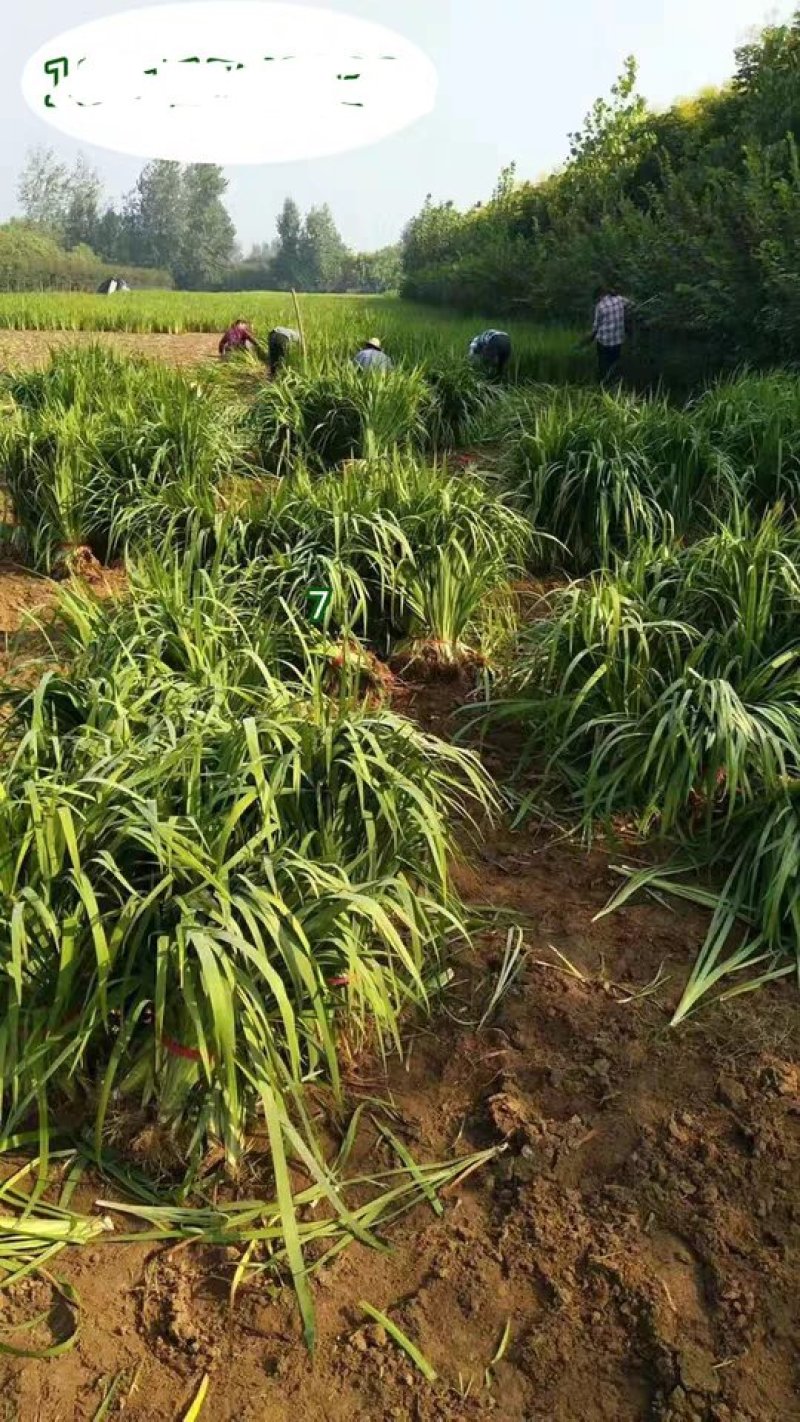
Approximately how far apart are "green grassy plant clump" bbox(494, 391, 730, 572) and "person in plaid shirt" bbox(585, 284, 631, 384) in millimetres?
4528

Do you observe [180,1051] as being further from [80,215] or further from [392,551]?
[80,215]

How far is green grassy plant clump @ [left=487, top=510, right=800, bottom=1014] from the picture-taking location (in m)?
2.11

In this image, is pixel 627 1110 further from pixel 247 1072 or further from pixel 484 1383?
pixel 247 1072

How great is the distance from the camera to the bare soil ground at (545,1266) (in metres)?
1.27

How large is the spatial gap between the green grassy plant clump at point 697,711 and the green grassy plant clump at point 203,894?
49 cm

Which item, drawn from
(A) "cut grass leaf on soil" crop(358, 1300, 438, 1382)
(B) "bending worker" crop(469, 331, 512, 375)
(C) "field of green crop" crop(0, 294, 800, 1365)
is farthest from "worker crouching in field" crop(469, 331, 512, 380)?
(A) "cut grass leaf on soil" crop(358, 1300, 438, 1382)

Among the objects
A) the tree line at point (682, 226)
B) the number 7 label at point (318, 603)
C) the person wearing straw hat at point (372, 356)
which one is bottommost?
the number 7 label at point (318, 603)

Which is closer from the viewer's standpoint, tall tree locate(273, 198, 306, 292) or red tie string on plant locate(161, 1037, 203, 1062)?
red tie string on plant locate(161, 1037, 203, 1062)

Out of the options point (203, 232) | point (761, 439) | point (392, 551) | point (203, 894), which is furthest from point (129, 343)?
point (203, 232)

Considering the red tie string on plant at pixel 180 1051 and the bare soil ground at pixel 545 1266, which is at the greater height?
the red tie string on plant at pixel 180 1051

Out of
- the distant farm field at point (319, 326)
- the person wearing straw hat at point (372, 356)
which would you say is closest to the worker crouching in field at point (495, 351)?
the distant farm field at point (319, 326)

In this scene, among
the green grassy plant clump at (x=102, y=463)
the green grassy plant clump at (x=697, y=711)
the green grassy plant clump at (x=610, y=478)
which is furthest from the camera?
the green grassy plant clump at (x=102, y=463)

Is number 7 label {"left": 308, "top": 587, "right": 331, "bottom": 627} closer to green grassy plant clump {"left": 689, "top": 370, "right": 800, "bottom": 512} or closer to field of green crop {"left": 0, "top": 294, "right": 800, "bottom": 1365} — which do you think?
field of green crop {"left": 0, "top": 294, "right": 800, "bottom": 1365}

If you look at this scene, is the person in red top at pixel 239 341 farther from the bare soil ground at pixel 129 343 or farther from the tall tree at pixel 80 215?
the tall tree at pixel 80 215
